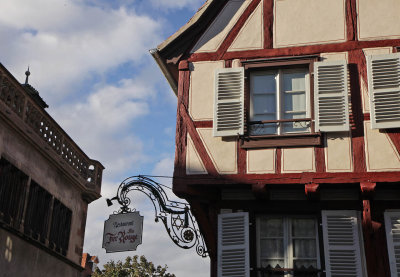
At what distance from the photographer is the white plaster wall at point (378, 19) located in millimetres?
10977

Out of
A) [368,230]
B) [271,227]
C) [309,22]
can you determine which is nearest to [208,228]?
[271,227]

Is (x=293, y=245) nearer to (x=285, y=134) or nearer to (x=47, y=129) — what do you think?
(x=285, y=134)

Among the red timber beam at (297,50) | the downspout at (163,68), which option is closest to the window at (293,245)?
the red timber beam at (297,50)

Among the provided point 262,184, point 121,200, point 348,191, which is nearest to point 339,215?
point 348,191

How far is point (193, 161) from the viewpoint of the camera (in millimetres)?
10852

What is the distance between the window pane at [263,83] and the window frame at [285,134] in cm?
10

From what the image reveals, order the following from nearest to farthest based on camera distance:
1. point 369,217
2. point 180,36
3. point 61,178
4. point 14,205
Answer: point 369,217 → point 180,36 → point 14,205 → point 61,178

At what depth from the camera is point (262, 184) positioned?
10.3m

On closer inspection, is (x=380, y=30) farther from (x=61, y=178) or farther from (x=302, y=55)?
(x=61, y=178)

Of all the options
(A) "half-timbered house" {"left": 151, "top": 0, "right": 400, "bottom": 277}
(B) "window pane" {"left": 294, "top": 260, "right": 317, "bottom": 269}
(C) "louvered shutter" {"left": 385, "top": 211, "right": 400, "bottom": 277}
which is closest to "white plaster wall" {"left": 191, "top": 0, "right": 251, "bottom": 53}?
(A) "half-timbered house" {"left": 151, "top": 0, "right": 400, "bottom": 277}

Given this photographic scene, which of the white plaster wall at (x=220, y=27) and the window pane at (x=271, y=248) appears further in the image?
the white plaster wall at (x=220, y=27)

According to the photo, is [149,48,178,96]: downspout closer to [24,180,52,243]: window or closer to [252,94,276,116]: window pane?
[252,94,276,116]: window pane

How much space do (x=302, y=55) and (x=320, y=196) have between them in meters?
2.49

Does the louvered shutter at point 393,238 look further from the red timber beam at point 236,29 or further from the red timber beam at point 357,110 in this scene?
the red timber beam at point 236,29
